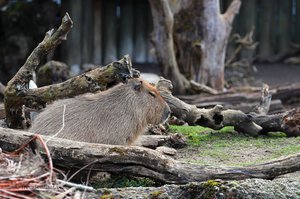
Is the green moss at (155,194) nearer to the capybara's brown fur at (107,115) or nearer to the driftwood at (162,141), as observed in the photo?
the capybara's brown fur at (107,115)

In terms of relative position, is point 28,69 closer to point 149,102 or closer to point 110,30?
point 149,102

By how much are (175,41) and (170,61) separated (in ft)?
1.64

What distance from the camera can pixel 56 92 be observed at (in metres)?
6.01

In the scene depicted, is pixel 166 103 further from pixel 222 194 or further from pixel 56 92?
pixel 222 194

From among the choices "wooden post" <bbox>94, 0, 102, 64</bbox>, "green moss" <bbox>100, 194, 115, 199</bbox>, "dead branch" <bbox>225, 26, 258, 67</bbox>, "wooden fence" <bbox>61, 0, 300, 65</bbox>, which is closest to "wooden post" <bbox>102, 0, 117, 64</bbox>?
"wooden fence" <bbox>61, 0, 300, 65</bbox>

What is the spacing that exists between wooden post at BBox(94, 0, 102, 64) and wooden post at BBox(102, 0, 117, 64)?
0.16 metres

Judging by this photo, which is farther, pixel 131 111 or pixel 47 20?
pixel 47 20

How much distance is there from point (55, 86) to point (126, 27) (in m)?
9.74

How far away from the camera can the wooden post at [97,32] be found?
50.2 feet

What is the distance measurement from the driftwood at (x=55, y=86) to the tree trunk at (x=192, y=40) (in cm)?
463

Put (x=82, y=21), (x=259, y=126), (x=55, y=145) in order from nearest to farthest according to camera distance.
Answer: (x=55, y=145) → (x=259, y=126) → (x=82, y=21)

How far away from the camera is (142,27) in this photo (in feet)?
51.4

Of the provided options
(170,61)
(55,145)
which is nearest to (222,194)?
(55,145)

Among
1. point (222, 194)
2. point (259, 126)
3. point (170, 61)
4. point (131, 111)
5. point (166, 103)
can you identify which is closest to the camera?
point (222, 194)
